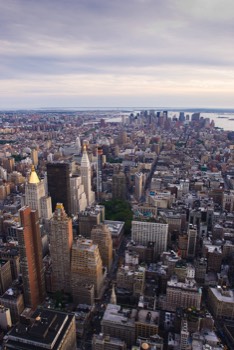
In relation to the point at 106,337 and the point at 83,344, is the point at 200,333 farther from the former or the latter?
the point at 83,344

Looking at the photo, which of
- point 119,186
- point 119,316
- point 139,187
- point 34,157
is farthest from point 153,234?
point 34,157

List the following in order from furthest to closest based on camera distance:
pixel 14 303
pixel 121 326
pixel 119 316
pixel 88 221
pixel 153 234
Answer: pixel 88 221
pixel 153 234
pixel 14 303
pixel 119 316
pixel 121 326

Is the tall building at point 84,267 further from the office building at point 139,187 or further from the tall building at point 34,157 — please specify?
the tall building at point 34,157

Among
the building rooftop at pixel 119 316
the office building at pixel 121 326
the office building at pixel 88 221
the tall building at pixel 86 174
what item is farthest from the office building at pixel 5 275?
the tall building at pixel 86 174

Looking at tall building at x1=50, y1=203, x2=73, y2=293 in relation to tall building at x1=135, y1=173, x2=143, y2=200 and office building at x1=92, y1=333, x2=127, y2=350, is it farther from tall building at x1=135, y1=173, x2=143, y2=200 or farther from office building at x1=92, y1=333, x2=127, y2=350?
tall building at x1=135, y1=173, x2=143, y2=200

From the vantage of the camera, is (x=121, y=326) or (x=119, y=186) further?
(x=119, y=186)

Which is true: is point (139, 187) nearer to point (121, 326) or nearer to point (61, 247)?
point (61, 247)
